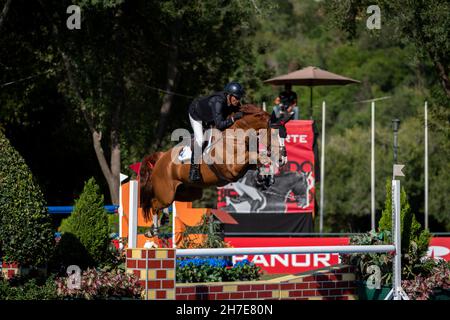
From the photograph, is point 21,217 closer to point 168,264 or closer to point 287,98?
point 168,264

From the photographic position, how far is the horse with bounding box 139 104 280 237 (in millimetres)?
9820

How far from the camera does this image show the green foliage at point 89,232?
9172 millimetres

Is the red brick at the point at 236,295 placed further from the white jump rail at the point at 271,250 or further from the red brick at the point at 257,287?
the white jump rail at the point at 271,250

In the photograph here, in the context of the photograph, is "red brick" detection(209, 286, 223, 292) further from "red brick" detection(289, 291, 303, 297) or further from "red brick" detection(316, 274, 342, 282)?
"red brick" detection(316, 274, 342, 282)

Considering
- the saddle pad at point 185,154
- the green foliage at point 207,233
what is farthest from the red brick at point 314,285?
the saddle pad at point 185,154

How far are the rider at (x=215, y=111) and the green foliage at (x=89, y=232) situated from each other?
4.55 feet

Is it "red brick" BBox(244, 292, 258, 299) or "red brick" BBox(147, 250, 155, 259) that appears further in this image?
"red brick" BBox(244, 292, 258, 299)

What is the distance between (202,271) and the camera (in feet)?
29.3

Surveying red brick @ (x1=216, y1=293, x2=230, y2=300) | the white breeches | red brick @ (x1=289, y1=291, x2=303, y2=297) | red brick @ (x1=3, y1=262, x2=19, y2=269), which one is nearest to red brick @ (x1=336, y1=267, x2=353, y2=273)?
red brick @ (x1=289, y1=291, x2=303, y2=297)

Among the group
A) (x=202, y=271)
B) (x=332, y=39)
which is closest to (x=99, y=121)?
(x=202, y=271)

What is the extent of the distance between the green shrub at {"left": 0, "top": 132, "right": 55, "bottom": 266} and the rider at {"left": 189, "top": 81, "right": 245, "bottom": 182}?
8.69 feet

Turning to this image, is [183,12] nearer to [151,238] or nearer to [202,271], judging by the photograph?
[151,238]

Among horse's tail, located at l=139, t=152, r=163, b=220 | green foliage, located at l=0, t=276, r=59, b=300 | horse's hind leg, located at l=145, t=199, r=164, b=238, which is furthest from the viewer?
horse's tail, located at l=139, t=152, r=163, b=220

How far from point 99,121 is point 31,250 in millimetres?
14533
